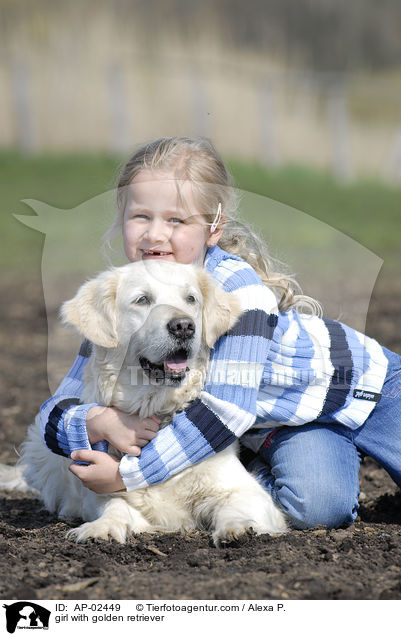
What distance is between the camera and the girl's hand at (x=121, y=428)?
3375mm

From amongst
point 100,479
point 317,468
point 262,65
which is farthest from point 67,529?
point 262,65

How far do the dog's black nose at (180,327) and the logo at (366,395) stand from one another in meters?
1.04

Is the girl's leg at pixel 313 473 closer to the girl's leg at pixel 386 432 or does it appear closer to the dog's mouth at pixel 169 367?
the girl's leg at pixel 386 432

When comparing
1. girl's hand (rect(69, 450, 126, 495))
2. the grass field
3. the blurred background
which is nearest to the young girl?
girl's hand (rect(69, 450, 126, 495))

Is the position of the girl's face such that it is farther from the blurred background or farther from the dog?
the blurred background

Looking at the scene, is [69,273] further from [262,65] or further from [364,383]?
[262,65]

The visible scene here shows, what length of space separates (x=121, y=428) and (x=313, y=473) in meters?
0.93

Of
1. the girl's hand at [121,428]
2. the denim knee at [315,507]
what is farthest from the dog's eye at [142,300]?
the denim knee at [315,507]

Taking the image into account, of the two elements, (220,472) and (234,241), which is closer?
(220,472)

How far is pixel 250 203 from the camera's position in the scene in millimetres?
3674

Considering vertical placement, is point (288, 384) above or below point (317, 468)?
above

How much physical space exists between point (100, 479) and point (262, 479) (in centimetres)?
88

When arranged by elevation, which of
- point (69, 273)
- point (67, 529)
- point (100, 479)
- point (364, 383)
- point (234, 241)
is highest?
point (234, 241)

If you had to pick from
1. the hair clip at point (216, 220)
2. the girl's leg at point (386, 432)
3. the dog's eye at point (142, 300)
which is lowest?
the girl's leg at point (386, 432)
